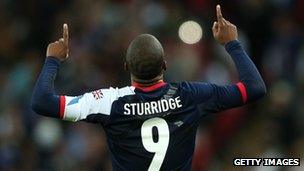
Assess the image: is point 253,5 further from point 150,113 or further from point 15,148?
point 150,113

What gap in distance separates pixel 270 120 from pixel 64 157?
8.55 ft

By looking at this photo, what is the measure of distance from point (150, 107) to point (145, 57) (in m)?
0.28

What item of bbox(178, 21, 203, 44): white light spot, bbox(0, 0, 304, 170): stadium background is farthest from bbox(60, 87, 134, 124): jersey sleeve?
bbox(178, 21, 203, 44): white light spot

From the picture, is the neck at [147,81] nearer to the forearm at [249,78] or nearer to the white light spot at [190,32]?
the forearm at [249,78]

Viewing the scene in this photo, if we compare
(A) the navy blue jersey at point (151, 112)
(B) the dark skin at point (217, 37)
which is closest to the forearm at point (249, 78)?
(A) the navy blue jersey at point (151, 112)

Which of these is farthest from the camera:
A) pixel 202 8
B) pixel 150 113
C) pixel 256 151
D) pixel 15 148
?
pixel 202 8

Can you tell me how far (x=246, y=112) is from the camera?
10734 millimetres

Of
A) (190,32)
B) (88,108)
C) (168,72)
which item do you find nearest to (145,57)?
(88,108)

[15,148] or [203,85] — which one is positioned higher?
[203,85]

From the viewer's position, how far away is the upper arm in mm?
4551

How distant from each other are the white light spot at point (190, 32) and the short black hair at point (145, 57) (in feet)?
20.8

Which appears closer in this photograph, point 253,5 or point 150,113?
point 150,113

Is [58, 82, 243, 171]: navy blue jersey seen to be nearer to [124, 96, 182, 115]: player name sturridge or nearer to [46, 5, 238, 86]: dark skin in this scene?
[124, 96, 182, 115]: player name sturridge

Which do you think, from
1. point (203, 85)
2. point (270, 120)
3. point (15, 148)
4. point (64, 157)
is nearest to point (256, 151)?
point (270, 120)
